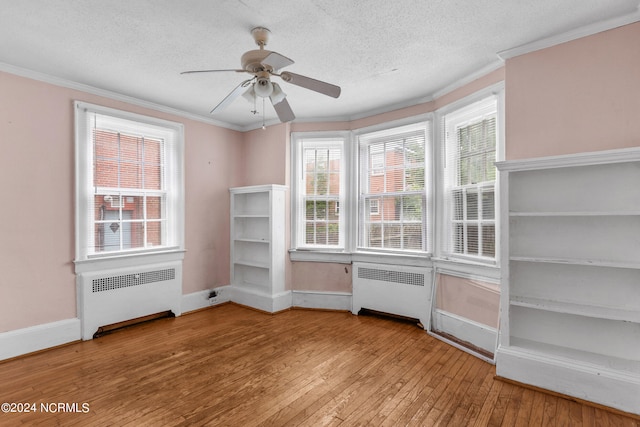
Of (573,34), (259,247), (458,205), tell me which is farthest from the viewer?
(259,247)

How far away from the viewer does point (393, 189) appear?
4.11m

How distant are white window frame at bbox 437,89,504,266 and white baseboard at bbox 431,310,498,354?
633 mm

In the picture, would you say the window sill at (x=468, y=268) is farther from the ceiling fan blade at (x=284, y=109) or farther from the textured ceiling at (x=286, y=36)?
the ceiling fan blade at (x=284, y=109)

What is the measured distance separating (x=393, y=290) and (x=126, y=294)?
3266 mm

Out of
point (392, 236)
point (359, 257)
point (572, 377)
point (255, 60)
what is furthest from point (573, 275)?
point (255, 60)

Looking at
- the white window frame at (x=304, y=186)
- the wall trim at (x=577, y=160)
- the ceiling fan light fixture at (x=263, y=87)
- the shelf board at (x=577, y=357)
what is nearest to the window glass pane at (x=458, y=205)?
the wall trim at (x=577, y=160)

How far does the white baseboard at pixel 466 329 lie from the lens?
9.76 ft

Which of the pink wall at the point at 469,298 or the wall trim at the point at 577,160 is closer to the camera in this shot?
the wall trim at the point at 577,160

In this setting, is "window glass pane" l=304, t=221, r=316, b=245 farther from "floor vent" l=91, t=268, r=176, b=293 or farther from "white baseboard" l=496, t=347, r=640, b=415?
"white baseboard" l=496, t=347, r=640, b=415

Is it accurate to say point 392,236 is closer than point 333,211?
Yes

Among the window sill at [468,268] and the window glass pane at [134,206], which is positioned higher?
the window glass pane at [134,206]

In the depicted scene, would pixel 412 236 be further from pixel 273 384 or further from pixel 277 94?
pixel 277 94

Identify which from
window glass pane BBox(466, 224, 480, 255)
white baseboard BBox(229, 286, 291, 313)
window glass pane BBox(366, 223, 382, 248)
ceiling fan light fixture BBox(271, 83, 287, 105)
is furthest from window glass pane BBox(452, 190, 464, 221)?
white baseboard BBox(229, 286, 291, 313)

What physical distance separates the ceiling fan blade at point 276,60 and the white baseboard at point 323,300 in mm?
3215
